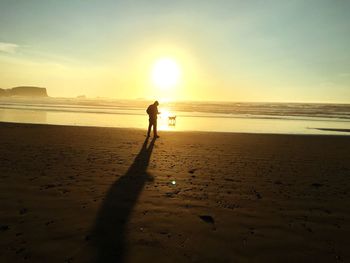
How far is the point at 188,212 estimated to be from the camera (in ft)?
20.2

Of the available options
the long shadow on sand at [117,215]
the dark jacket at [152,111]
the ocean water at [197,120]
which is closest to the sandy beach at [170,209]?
the long shadow on sand at [117,215]

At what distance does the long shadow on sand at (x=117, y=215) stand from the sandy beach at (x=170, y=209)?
2 centimetres

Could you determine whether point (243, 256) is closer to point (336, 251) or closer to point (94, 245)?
point (336, 251)

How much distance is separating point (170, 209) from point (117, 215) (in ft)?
3.97

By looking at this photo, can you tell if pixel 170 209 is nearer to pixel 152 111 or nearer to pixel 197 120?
pixel 152 111

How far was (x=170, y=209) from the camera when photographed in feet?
20.7

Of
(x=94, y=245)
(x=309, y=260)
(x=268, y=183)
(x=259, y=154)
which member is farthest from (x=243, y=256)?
(x=259, y=154)

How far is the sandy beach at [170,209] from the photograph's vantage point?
15.0 ft

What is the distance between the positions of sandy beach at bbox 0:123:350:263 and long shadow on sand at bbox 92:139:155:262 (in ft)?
0.07

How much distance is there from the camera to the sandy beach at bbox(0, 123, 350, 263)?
15.0ft

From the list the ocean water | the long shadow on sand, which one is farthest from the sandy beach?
the ocean water

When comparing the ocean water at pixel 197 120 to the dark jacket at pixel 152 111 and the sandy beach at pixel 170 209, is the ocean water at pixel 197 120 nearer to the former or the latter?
the dark jacket at pixel 152 111

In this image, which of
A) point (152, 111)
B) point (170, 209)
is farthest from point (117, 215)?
point (152, 111)

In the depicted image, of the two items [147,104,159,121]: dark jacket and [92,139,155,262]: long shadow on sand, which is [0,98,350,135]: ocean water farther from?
[92,139,155,262]: long shadow on sand
